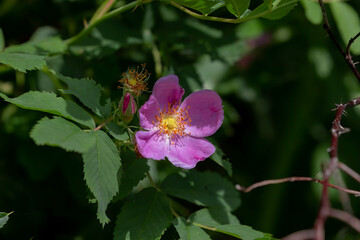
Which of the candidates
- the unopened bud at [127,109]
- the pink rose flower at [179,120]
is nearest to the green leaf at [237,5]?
the pink rose flower at [179,120]

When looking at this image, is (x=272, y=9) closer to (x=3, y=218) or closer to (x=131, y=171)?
(x=131, y=171)

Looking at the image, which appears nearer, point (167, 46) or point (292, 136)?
point (167, 46)

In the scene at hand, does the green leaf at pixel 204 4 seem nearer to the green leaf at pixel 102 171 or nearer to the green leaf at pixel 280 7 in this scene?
the green leaf at pixel 280 7

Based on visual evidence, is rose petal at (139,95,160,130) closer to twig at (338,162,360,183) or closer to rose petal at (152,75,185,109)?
rose petal at (152,75,185,109)

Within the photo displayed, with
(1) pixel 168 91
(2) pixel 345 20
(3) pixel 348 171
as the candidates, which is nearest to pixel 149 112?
(1) pixel 168 91

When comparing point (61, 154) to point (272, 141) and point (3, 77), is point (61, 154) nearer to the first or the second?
point (3, 77)

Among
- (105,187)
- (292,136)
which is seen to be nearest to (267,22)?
(292,136)
